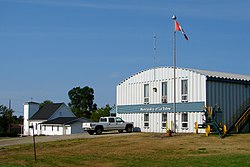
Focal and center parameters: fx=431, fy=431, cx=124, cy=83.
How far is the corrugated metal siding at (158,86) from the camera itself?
35.5m

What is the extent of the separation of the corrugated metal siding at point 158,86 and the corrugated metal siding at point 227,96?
91 cm

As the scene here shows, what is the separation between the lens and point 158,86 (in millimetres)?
39438

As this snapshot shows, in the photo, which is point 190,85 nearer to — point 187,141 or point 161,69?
point 161,69

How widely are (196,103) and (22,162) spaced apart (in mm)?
17934

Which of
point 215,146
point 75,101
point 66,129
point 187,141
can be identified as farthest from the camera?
point 75,101

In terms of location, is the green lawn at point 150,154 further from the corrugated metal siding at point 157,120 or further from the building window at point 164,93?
the building window at point 164,93

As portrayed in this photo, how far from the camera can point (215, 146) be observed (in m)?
25.2

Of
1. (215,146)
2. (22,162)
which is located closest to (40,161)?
(22,162)

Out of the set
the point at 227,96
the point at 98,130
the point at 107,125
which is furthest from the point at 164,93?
the point at 98,130

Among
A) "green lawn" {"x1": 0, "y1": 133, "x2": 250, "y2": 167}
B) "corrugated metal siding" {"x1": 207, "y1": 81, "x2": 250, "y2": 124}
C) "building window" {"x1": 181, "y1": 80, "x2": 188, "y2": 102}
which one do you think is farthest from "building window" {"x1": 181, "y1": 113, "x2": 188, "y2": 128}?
"green lawn" {"x1": 0, "y1": 133, "x2": 250, "y2": 167}

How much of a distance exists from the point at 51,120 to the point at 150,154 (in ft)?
173

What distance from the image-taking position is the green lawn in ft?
61.6

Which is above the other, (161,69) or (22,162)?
(161,69)

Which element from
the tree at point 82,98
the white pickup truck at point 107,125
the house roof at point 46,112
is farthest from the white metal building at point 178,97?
the tree at point 82,98
